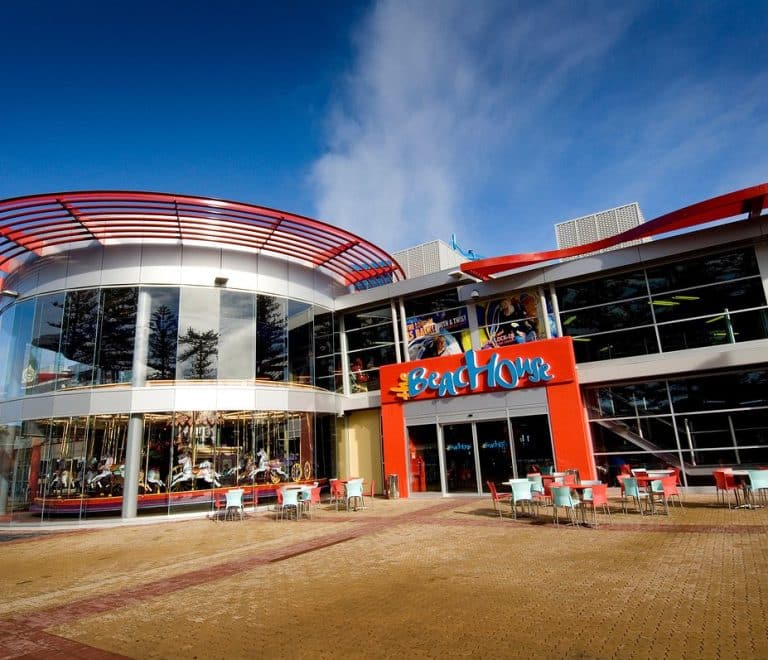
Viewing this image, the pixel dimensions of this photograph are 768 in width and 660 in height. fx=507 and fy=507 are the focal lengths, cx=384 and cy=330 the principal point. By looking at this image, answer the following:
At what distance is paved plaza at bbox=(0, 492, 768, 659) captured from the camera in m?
4.70

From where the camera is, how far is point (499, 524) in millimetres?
10969

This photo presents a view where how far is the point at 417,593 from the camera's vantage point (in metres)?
6.32

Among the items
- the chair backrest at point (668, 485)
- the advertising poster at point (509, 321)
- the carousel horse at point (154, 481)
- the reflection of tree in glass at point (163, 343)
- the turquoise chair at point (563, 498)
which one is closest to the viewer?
the turquoise chair at point (563, 498)

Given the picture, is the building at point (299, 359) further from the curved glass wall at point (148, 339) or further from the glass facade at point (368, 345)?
the glass facade at point (368, 345)

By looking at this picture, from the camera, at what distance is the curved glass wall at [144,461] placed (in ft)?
51.3

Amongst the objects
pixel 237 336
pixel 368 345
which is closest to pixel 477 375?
pixel 368 345

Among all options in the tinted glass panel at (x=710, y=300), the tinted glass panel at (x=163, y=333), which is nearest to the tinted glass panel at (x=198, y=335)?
the tinted glass panel at (x=163, y=333)

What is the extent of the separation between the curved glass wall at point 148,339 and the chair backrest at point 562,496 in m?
10.8

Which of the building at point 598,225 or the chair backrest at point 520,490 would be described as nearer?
the chair backrest at point 520,490

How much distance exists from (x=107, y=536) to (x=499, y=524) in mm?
10153

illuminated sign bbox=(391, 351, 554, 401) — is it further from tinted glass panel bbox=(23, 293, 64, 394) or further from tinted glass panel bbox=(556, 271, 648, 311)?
tinted glass panel bbox=(23, 293, 64, 394)

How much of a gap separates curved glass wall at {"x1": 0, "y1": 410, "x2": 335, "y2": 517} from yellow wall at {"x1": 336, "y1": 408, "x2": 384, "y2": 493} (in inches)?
167

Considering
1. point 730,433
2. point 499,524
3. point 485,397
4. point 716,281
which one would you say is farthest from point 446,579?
point 716,281

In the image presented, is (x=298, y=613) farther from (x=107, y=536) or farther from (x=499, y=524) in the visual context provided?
(x=107, y=536)
